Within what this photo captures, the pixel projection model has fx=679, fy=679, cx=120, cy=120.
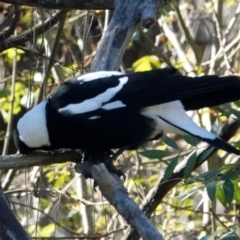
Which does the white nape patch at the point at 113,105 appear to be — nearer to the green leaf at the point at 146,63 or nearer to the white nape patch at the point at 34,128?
the white nape patch at the point at 34,128

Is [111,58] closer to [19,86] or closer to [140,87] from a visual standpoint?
[140,87]

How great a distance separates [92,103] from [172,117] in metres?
0.26

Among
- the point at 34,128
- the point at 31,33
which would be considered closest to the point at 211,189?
the point at 34,128

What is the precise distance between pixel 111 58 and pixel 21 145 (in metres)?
0.39

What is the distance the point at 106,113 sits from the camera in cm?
216

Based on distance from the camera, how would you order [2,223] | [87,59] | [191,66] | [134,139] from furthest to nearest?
[191,66]
[87,59]
[134,139]
[2,223]

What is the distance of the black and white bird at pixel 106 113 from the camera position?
6.91ft

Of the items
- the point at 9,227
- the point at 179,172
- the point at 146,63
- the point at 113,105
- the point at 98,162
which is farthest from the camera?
the point at 146,63

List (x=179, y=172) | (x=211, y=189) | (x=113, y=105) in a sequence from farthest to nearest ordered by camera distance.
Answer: (x=179, y=172) → (x=113, y=105) → (x=211, y=189)

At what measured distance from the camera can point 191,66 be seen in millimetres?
3568

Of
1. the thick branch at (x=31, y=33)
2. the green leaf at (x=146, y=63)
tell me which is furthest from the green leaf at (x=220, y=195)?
the green leaf at (x=146, y=63)

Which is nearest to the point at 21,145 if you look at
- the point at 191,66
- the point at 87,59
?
the point at 87,59

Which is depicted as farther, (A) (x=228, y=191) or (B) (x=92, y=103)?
(B) (x=92, y=103)

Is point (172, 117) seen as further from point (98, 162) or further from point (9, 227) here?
point (9, 227)
